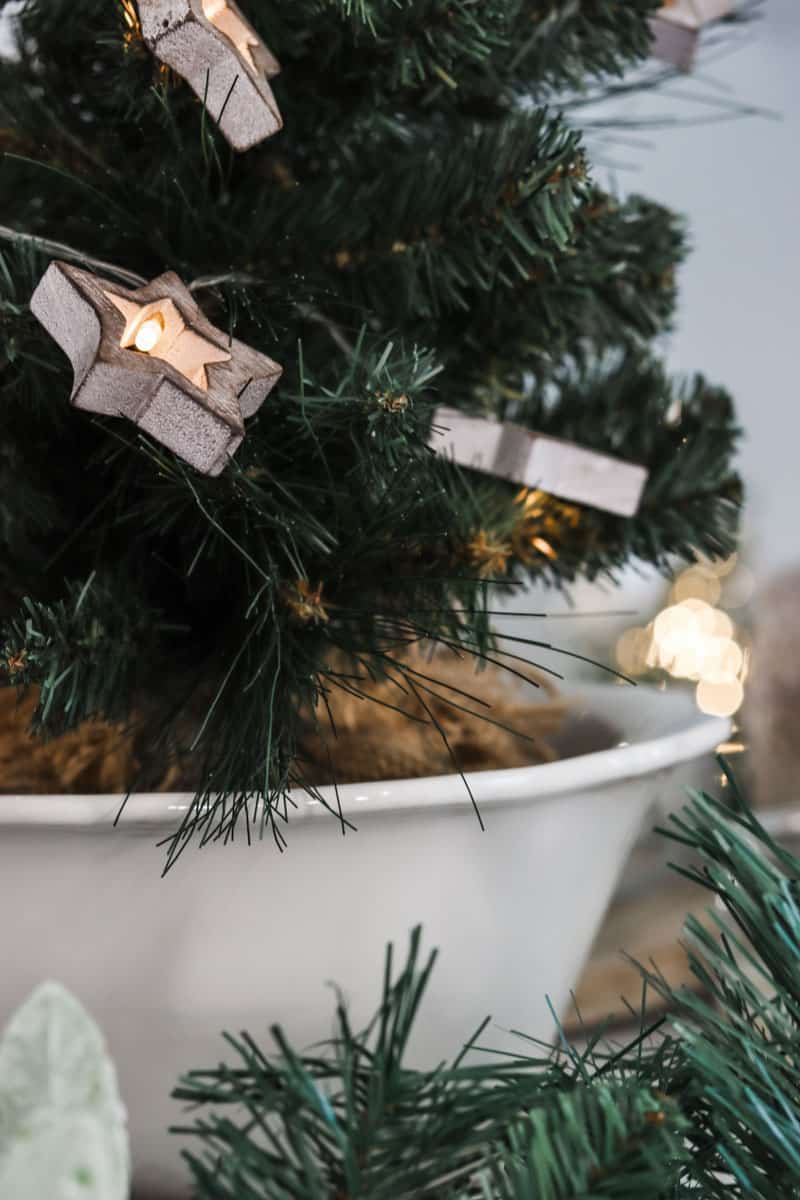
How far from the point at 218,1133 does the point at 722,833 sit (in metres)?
0.14

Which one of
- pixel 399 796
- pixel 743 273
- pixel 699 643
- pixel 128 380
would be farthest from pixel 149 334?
pixel 743 273

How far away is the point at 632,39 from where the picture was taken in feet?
1.40

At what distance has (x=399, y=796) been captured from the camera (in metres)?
0.31

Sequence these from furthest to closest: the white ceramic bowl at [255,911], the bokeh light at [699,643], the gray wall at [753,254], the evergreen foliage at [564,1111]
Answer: the gray wall at [753,254] → the bokeh light at [699,643] → the white ceramic bowl at [255,911] → the evergreen foliage at [564,1111]

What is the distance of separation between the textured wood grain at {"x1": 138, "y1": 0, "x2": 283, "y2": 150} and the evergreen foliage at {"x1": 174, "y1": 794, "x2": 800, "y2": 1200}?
0.76ft

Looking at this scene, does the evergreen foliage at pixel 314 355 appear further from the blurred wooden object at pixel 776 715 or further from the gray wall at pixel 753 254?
the gray wall at pixel 753 254

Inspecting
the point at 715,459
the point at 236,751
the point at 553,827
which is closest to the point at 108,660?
the point at 236,751

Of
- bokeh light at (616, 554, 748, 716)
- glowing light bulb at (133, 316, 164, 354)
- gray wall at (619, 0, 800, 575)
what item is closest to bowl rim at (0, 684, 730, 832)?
glowing light bulb at (133, 316, 164, 354)

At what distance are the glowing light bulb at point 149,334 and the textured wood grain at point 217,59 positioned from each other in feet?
0.22

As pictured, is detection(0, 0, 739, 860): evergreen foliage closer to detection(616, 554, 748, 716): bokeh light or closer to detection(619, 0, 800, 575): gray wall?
detection(616, 554, 748, 716): bokeh light

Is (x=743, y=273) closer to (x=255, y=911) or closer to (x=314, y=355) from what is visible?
(x=314, y=355)

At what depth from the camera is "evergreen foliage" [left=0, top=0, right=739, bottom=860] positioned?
11.9 inches

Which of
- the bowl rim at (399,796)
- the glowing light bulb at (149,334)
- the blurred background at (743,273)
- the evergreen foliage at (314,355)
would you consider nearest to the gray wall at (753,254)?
the blurred background at (743,273)

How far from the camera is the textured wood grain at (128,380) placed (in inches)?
10.3
